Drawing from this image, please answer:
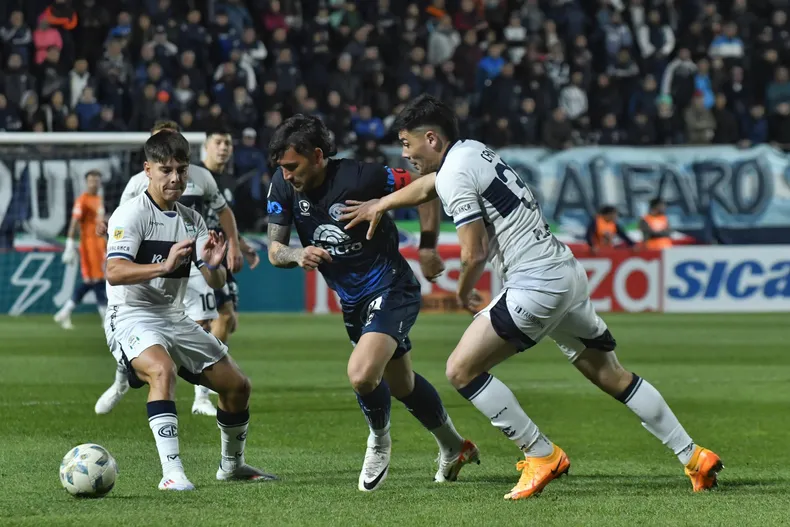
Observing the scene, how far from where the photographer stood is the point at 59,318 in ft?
60.8

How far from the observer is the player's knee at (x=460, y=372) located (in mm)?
6621

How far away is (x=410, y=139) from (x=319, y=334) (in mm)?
11592

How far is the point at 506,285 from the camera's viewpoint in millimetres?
6715

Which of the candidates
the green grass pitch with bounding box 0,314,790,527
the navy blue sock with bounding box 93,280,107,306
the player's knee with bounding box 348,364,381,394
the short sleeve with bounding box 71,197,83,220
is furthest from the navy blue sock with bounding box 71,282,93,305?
the player's knee with bounding box 348,364,381,394

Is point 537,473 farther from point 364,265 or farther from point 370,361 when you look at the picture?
point 364,265

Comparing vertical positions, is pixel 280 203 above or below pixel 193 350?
above

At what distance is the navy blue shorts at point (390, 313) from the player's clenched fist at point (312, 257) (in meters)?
0.43

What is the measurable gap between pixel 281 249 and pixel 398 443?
7.56 ft

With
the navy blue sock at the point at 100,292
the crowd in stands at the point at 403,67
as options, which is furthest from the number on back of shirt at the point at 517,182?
the crowd in stands at the point at 403,67

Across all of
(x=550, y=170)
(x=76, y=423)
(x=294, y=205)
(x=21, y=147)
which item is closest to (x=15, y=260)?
(x=21, y=147)

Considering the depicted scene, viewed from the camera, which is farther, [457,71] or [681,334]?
[457,71]

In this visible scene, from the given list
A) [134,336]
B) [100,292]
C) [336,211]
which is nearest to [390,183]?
[336,211]

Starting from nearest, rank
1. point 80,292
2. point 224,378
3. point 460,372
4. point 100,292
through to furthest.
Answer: point 460,372, point 224,378, point 100,292, point 80,292

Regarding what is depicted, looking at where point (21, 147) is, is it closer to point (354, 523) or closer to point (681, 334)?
point (681, 334)
